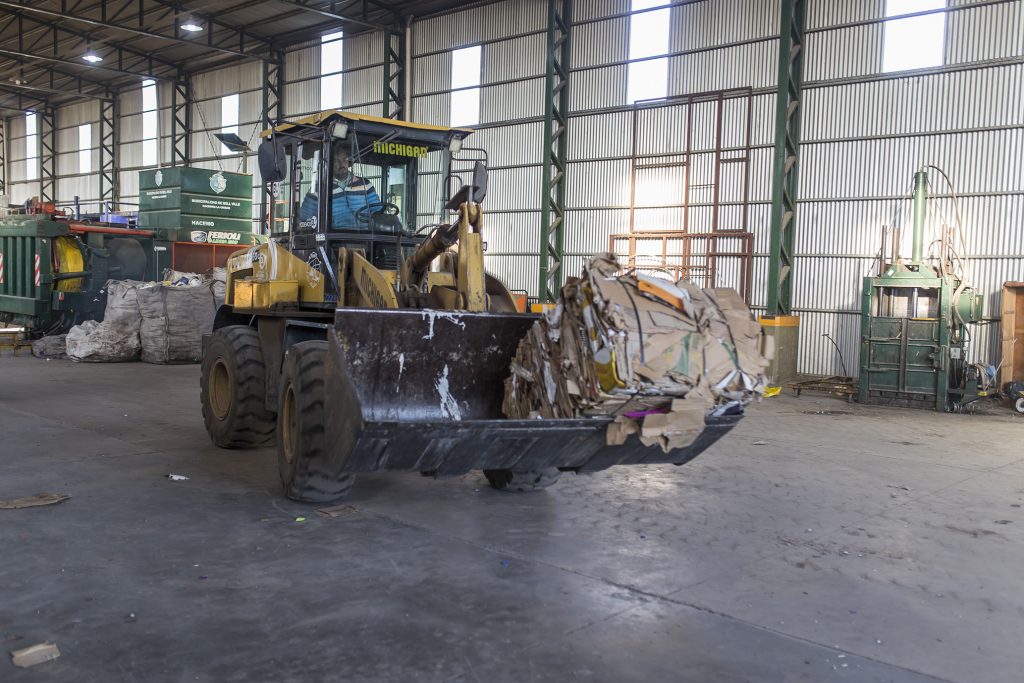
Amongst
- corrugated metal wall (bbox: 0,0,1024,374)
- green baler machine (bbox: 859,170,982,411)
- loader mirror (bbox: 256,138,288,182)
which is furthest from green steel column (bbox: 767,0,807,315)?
loader mirror (bbox: 256,138,288,182)

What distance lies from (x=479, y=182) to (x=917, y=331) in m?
8.41

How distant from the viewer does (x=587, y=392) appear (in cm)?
499

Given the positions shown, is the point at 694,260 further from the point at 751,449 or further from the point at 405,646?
the point at 405,646

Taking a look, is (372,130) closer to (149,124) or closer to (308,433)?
(308,433)

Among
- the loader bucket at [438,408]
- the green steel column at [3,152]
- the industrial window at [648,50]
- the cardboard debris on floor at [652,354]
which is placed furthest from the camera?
the green steel column at [3,152]

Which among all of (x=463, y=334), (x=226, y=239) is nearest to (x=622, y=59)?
(x=226, y=239)

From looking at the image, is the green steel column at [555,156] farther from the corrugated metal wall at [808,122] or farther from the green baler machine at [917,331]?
the green baler machine at [917,331]

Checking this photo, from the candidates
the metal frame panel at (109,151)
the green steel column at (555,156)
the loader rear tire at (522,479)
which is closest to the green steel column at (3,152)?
the metal frame panel at (109,151)

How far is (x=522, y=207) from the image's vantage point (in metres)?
20.9

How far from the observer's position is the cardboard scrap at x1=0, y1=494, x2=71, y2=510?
5.89 metres

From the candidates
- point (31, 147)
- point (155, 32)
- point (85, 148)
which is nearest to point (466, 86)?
point (155, 32)

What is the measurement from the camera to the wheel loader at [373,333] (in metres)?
5.16

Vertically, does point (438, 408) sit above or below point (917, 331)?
below

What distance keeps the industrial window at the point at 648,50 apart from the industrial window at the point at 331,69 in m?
9.40
